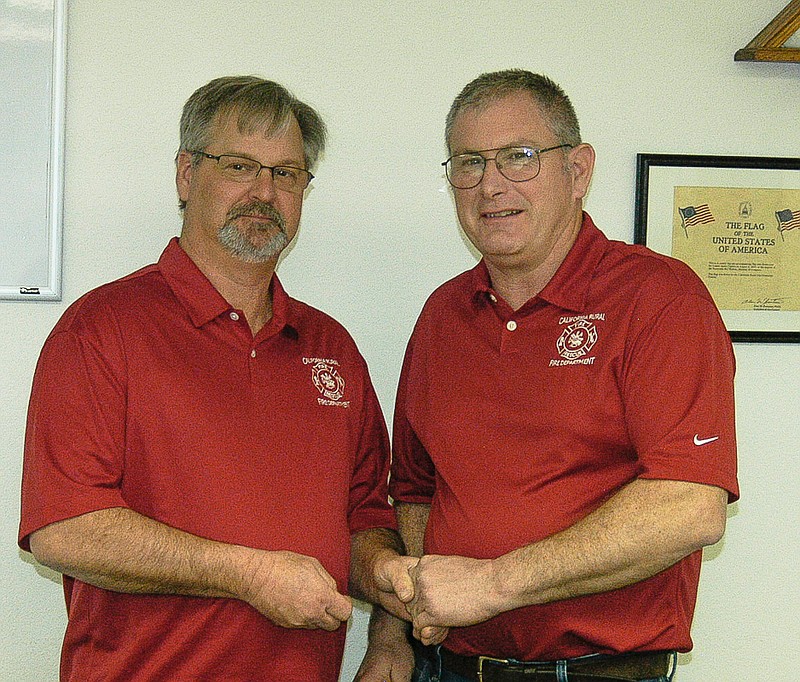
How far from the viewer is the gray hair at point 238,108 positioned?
219 cm

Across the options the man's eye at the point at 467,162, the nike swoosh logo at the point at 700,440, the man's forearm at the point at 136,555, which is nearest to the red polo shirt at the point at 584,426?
the nike swoosh logo at the point at 700,440

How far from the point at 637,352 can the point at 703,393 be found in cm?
14

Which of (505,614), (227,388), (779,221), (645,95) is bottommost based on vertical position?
(505,614)

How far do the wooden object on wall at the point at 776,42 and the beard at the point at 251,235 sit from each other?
132cm

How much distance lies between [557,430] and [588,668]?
0.45m

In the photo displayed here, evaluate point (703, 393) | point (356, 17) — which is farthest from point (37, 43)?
point (703, 393)

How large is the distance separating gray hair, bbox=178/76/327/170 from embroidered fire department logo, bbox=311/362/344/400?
508 mm

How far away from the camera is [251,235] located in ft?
7.05

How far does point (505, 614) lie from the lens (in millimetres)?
2027

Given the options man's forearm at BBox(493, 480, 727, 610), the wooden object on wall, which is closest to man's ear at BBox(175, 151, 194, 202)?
man's forearm at BBox(493, 480, 727, 610)

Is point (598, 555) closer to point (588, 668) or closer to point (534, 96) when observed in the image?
point (588, 668)

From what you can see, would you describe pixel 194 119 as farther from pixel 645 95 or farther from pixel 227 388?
pixel 645 95

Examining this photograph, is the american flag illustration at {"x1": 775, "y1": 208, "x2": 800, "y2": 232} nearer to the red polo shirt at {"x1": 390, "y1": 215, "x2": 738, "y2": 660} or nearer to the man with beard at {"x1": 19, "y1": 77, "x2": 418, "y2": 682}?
the red polo shirt at {"x1": 390, "y1": 215, "x2": 738, "y2": 660}

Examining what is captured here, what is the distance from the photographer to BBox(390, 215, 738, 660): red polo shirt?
191 cm
